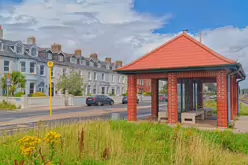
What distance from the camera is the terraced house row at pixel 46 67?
3746cm

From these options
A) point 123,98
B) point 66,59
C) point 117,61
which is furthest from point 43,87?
point 117,61

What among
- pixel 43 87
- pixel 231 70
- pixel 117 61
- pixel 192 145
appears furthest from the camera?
pixel 117 61

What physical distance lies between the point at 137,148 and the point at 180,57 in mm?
7556

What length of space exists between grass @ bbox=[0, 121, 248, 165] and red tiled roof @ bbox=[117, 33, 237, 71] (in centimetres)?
447

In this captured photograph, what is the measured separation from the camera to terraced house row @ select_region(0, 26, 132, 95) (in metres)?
37.5

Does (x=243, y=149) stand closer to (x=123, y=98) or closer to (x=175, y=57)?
(x=175, y=57)

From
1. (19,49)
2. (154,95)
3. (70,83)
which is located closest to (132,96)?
(154,95)

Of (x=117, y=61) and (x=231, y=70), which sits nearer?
(x=231, y=70)

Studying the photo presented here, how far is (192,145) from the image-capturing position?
249 inches

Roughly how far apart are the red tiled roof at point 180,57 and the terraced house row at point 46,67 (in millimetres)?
26657

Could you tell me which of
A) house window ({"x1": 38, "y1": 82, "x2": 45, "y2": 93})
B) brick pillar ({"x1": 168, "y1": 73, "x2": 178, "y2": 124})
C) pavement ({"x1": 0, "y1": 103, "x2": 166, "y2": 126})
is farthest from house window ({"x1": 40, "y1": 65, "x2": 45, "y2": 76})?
brick pillar ({"x1": 168, "y1": 73, "x2": 178, "y2": 124})

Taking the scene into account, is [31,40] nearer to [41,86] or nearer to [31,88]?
[41,86]

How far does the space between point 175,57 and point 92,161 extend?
30.3 feet

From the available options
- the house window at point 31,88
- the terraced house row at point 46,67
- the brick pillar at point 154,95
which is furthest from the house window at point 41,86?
the brick pillar at point 154,95
